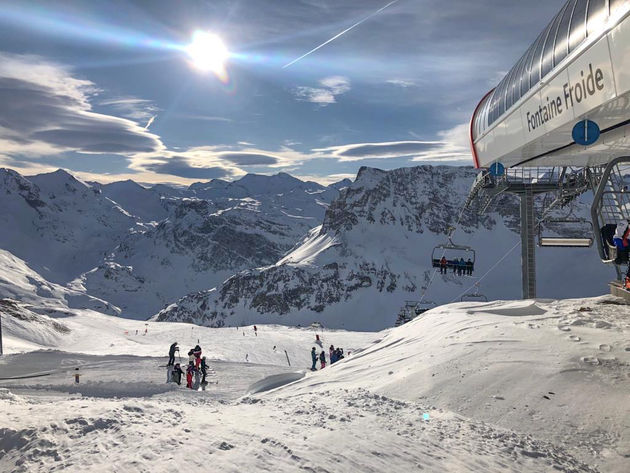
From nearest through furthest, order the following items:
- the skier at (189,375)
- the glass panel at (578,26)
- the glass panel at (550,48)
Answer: the glass panel at (578,26) < the glass panel at (550,48) < the skier at (189,375)

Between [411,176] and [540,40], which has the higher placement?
[411,176]

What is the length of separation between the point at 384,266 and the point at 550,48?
381 feet

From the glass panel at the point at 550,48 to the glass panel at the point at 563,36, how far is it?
0.63ft

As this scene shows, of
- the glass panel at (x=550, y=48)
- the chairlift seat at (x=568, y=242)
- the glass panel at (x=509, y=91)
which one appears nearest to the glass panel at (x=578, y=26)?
the glass panel at (x=550, y=48)

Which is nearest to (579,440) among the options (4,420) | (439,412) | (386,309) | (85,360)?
(439,412)

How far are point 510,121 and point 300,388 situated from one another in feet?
29.7

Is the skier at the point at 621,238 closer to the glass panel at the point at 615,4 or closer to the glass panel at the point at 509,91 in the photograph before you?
the glass panel at the point at 615,4

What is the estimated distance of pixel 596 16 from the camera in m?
7.96

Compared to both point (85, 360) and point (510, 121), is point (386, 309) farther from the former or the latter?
point (510, 121)

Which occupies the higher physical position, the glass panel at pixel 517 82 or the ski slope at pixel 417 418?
the glass panel at pixel 517 82

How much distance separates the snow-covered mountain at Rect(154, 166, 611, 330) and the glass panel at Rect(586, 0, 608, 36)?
94.0 meters

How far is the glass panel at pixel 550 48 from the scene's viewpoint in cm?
998

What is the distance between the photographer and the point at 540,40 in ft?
36.3

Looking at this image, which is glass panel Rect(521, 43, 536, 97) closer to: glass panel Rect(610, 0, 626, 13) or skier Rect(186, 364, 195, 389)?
glass panel Rect(610, 0, 626, 13)
